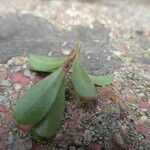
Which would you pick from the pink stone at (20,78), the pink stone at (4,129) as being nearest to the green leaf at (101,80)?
the pink stone at (20,78)

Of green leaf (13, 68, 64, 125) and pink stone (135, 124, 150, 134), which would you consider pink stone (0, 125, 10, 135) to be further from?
pink stone (135, 124, 150, 134)

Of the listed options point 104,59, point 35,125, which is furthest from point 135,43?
point 35,125

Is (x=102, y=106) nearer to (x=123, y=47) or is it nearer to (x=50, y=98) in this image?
(x=50, y=98)

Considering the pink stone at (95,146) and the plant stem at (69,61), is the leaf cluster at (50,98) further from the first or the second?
the pink stone at (95,146)

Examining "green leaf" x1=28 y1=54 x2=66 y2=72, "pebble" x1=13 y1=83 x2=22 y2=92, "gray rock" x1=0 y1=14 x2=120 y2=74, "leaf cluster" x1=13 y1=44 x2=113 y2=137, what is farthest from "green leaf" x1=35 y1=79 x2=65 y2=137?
"gray rock" x1=0 y1=14 x2=120 y2=74

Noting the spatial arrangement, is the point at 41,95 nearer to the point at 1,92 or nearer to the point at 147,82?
the point at 1,92

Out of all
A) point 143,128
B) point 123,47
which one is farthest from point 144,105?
point 123,47

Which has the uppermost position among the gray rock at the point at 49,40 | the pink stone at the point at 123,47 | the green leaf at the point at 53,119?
the gray rock at the point at 49,40
